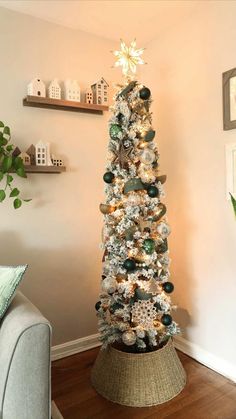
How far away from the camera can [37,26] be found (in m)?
2.15

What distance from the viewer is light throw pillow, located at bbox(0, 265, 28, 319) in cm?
133

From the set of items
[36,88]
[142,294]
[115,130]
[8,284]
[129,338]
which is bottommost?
[129,338]

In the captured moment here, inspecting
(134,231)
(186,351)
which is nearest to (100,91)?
(134,231)

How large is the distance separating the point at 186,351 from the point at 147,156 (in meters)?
1.50

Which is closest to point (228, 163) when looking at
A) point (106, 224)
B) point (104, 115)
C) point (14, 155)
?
point (106, 224)

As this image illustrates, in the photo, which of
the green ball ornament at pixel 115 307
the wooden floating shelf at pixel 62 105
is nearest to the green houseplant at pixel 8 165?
the wooden floating shelf at pixel 62 105

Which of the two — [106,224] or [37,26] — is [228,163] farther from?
[37,26]

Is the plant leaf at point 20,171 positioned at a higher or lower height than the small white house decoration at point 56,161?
lower

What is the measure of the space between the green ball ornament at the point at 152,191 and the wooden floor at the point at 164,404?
1197 mm

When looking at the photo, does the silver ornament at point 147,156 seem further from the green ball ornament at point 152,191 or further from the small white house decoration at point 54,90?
the small white house decoration at point 54,90

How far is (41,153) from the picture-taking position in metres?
2.09

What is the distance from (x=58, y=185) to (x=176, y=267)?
1118 millimetres

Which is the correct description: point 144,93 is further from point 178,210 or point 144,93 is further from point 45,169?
point 178,210

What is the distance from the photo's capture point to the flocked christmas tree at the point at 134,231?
5.86 ft
